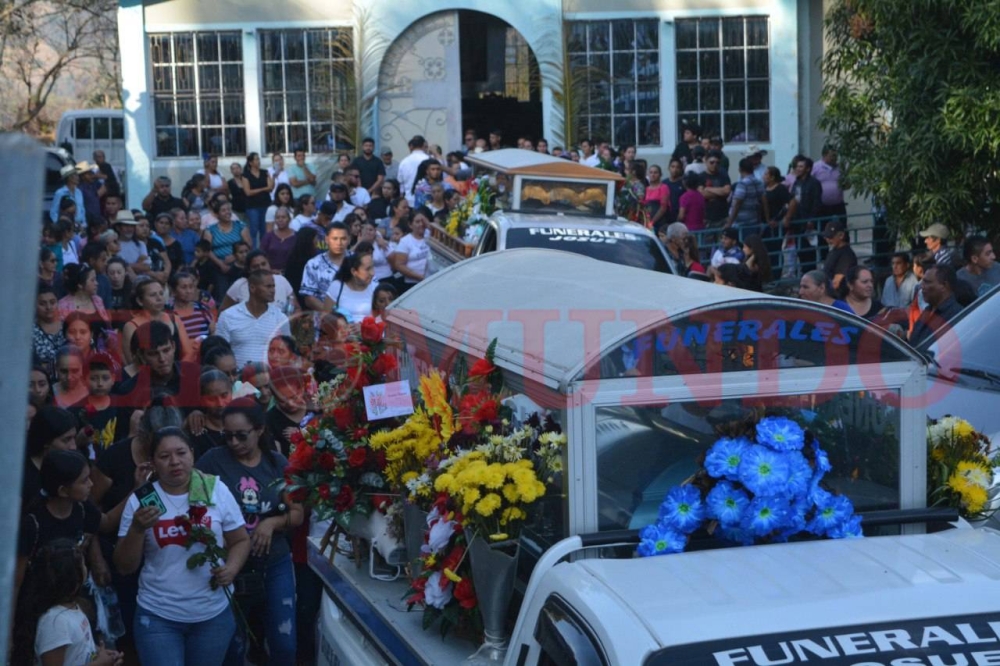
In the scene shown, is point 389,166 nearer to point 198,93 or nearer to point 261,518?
point 198,93

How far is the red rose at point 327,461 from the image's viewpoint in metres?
5.95

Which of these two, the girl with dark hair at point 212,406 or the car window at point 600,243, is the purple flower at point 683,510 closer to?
the girl with dark hair at point 212,406

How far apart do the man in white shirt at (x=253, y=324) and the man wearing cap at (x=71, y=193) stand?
21.5 feet

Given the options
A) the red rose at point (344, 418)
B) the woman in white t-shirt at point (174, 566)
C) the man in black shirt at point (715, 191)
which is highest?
the man in black shirt at point (715, 191)

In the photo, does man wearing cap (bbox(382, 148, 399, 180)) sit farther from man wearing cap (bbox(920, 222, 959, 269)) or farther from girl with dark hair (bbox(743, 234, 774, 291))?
man wearing cap (bbox(920, 222, 959, 269))

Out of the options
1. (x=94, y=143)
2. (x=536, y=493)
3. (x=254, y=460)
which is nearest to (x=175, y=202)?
(x=94, y=143)

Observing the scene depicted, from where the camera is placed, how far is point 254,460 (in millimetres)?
6625

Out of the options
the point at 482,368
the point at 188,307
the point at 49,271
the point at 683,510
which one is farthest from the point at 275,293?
the point at 683,510

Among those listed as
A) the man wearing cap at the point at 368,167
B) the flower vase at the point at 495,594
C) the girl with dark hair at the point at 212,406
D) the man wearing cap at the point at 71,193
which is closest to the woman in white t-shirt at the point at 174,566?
the girl with dark hair at the point at 212,406

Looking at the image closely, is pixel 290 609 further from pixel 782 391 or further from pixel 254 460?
pixel 782 391

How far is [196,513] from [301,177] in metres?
17.9

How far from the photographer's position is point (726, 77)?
2327 cm

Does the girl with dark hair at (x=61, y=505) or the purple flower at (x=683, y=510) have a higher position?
the purple flower at (x=683, y=510)

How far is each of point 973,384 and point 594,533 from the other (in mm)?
3445
